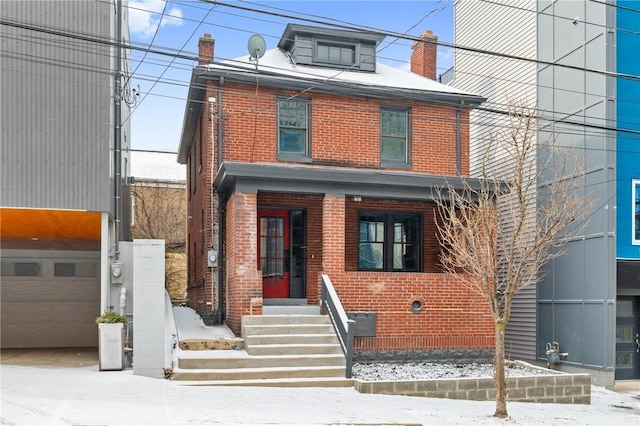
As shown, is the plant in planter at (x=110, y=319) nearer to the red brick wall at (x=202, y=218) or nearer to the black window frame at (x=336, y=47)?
the red brick wall at (x=202, y=218)

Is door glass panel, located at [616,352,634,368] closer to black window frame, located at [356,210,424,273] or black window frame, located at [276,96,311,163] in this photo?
black window frame, located at [356,210,424,273]

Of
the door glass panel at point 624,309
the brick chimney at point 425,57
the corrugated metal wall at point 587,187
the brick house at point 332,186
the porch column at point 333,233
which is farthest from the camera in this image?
the brick chimney at point 425,57

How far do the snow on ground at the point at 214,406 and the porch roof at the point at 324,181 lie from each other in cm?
493

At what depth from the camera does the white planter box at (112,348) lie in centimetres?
1166

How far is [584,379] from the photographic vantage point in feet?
43.3

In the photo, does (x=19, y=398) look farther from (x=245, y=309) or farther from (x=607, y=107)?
(x=607, y=107)

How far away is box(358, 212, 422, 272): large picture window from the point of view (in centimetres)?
1752

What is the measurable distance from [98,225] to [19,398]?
218 inches

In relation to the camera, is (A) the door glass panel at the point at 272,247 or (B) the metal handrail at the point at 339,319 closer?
(B) the metal handrail at the point at 339,319

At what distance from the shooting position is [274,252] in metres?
16.8

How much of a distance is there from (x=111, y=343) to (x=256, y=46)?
8.56 m

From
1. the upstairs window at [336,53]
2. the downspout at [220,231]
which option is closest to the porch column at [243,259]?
the downspout at [220,231]

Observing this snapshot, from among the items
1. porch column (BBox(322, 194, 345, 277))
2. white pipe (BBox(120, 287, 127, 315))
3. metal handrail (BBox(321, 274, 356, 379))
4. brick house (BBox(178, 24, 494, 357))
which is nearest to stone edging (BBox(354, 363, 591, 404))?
metal handrail (BBox(321, 274, 356, 379))

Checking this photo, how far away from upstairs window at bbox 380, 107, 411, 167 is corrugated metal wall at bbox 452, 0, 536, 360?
1.85m
